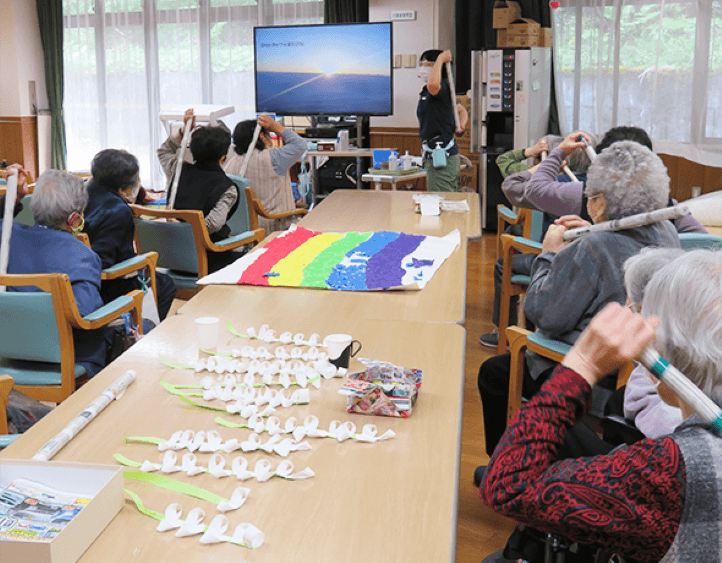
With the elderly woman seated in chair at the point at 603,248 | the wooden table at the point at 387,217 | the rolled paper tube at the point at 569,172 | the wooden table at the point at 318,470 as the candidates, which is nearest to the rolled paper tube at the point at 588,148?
the rolled paper tube at the point at 569,172

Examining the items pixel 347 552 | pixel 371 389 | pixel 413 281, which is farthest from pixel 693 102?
pixel 347 552

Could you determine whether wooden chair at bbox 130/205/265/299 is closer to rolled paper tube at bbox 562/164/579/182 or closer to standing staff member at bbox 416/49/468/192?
rolled paper tube at bbox 562/164/579/182

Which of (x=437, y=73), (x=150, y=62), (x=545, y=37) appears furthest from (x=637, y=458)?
(x=150, y=62)

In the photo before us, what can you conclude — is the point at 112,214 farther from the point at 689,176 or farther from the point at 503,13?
the point at 689,176

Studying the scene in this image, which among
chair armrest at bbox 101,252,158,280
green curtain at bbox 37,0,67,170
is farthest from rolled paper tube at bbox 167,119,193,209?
green curtain at bbox 37,0,67,170

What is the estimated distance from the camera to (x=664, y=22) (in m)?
6.14

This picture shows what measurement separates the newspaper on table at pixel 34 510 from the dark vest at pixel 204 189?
115 inches

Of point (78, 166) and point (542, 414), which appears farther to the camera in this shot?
point (78, 166)

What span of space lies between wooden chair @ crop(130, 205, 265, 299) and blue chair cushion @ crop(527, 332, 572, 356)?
6.41 feet

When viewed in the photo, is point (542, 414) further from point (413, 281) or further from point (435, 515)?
point (413, 281)

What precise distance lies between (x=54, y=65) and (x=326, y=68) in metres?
4.02

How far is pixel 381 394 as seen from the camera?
1.55 m

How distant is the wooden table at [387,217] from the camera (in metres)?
3.58

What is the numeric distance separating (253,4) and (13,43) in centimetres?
298
